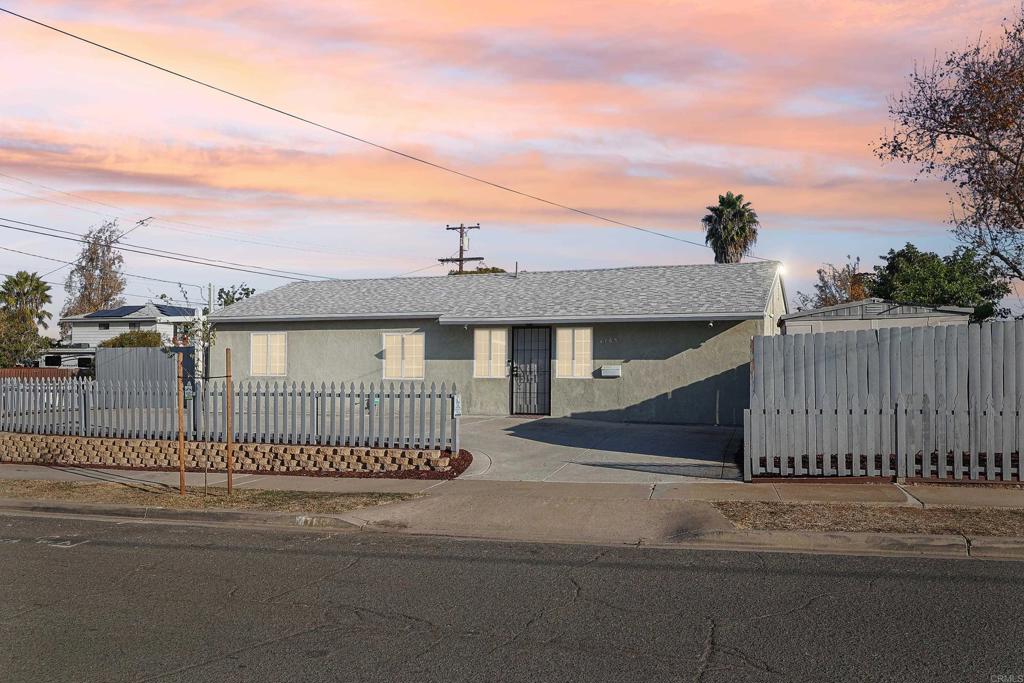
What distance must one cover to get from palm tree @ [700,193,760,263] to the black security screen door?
30.0 metres

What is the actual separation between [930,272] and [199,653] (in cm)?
3673

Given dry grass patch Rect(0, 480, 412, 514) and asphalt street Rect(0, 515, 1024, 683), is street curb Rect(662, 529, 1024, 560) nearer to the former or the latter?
asphalt street Rect(0, 515, 1024, 683)

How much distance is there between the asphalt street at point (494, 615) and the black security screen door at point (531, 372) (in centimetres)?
1343

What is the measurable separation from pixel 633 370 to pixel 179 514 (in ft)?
41.9

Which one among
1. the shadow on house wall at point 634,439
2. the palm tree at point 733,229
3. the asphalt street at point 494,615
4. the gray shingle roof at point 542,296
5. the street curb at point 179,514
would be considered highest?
the palm tree at point 733,229

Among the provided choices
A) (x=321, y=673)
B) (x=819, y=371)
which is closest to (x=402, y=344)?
(x=819, y=371)

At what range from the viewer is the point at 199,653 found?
5883 millimetres

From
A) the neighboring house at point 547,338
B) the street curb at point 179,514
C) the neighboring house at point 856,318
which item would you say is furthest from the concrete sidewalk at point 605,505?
the neighboring house at point 856,318

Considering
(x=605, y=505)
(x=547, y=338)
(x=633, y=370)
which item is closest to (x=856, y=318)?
(x=633, y=370)

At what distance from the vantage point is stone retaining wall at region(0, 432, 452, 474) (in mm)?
14914

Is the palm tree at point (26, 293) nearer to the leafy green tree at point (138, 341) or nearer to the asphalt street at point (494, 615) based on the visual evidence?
the leafy green tree at point (138, 341)

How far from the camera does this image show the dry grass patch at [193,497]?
38.2ft

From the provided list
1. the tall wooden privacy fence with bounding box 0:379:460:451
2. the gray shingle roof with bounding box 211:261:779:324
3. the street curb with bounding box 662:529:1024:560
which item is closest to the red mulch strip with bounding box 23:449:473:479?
the tall wooden privacy fence with bounding box 0:379:460:451

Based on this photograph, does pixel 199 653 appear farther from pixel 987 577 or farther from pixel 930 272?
pixel 930 272
